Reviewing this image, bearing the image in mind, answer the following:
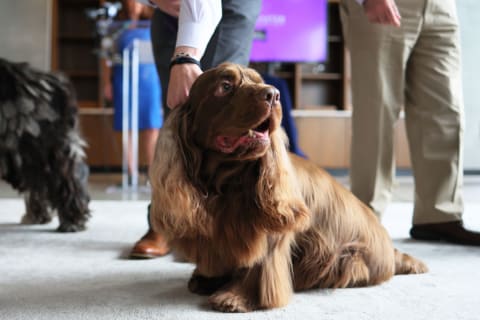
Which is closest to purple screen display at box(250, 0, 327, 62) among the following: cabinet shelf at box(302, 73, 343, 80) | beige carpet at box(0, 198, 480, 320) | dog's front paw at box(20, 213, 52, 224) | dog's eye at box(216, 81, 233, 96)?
cabinet shelf at box(302, 73, 343, 80)

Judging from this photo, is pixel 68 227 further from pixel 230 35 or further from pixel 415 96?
pixel 415 96

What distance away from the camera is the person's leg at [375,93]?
7.01ft

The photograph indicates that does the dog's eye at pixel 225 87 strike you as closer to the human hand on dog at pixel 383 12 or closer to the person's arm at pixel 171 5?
the person's arm at pixel 171 5

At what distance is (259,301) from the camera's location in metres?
1.28

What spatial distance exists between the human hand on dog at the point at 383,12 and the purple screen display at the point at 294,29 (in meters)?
4.21

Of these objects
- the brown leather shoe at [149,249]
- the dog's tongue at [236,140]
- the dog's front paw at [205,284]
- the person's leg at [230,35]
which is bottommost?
the brown leather shoe at [149,249]

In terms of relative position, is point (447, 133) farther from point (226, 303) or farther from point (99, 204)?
point (99, 204)

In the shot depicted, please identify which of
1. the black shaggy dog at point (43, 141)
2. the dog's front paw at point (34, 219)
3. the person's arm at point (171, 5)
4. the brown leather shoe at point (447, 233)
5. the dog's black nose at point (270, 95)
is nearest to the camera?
the dog's black nose at point (270, 95)

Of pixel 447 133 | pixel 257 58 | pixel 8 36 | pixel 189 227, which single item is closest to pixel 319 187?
pixel 189 227

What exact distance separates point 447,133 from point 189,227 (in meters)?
1.35

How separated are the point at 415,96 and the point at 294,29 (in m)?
4.12

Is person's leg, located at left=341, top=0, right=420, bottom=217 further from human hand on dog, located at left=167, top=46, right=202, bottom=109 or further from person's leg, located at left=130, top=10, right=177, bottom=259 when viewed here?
human hand on dog, located at left=167, top=46, right=202, bottom=109

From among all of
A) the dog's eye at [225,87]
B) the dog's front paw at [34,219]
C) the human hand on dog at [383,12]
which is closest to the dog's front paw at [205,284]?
the dog's eye at [225,87]

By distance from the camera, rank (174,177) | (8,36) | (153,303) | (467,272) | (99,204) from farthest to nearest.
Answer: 1. (8,36)
2. (99,204)
3. (467,272)
4. (153,303)
5. (174,177)
